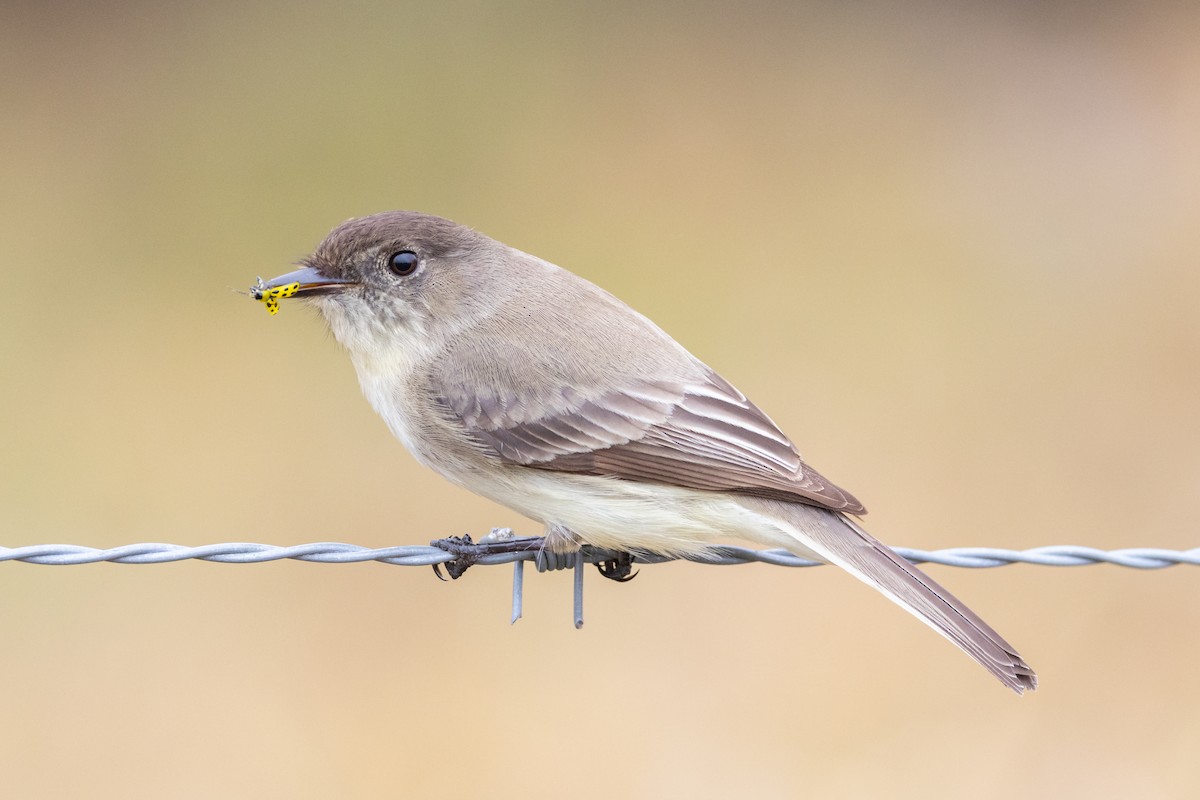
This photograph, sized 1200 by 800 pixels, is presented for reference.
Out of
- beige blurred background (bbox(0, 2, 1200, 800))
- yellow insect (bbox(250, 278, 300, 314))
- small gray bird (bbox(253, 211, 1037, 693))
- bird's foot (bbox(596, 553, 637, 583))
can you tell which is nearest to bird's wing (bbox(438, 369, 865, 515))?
small gray bird (bbox(253, 211, 1037, 693))

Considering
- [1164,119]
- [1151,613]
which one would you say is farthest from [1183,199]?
[1151,613]

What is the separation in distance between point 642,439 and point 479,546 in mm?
562

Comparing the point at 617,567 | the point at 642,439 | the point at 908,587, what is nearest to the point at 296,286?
the point at 642,439

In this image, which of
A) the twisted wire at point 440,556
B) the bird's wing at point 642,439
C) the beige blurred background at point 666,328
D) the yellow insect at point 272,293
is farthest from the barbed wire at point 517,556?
the beige blurred background at point 666,328

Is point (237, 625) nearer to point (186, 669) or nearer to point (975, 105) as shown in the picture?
point (186, 669)

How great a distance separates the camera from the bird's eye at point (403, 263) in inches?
153

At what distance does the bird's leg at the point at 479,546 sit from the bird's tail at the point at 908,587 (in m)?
0.77

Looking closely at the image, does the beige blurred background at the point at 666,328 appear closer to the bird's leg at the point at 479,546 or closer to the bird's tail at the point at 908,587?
the bird's leg at the point at 479,546

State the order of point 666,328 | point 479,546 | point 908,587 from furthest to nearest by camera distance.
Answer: point 666,328 → point 479,546 → point 908,587

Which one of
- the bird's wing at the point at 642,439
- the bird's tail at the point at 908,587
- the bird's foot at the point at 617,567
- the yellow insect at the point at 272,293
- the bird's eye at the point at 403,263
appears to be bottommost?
the bird's tail at the point at 908,587

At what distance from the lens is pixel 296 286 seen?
3.78 meters

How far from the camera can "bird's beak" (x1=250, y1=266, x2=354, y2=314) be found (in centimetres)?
375

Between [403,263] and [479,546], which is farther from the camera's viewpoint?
[403,263]

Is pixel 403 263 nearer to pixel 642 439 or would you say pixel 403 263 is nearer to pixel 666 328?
pixel 642 439
